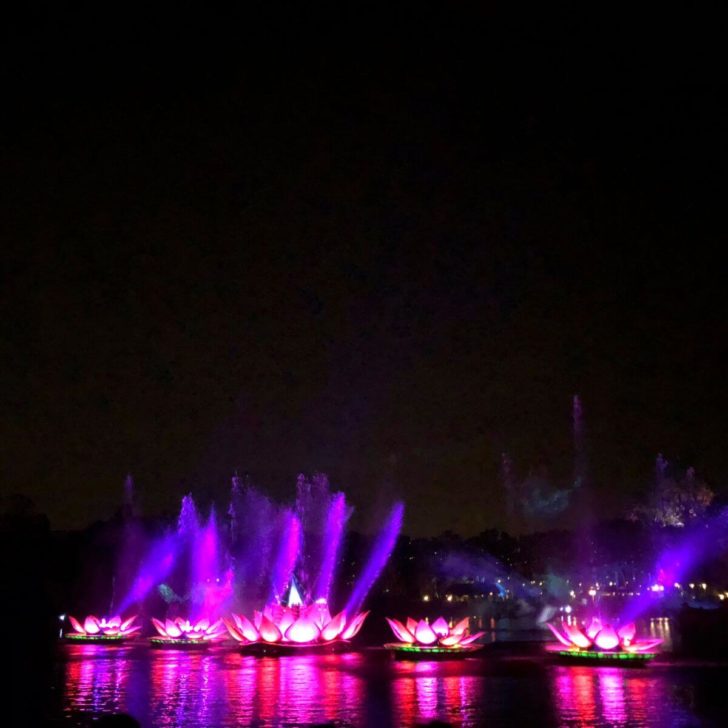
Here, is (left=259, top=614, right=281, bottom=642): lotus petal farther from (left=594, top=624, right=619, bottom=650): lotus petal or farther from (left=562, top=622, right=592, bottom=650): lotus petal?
(left=594, top=624, right=619, bottom=650): lotus petal

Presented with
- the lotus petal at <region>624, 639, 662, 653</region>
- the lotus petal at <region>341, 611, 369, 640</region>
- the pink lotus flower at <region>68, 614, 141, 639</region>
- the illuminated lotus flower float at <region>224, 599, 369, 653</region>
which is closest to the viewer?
the lotus petal at <region>624, 639, 662, 653</region>

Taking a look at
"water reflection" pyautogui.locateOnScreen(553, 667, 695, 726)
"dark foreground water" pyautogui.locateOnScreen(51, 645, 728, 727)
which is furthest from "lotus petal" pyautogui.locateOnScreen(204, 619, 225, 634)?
"water reflection" pyautogui.locateOnScreen(553, 667, 695, 726)

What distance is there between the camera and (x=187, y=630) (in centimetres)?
2912

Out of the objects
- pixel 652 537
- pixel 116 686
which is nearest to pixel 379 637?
pixel 116 686

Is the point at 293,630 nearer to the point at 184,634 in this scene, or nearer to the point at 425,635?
the point at 425,635

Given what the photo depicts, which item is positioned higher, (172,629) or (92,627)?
(92,627)

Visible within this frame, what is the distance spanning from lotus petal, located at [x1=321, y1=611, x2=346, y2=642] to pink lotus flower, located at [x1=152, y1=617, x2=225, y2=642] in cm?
465

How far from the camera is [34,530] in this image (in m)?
45.8

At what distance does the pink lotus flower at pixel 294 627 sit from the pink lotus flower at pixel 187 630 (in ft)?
7.15

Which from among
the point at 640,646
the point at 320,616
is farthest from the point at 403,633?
the point at 640,646

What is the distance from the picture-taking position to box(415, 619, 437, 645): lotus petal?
2398 cm

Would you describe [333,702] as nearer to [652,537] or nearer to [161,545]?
[161,545]

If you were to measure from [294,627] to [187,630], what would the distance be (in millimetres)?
4940

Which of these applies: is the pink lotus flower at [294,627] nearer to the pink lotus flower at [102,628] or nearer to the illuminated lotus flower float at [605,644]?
the pink lotus flower at [102,628]
